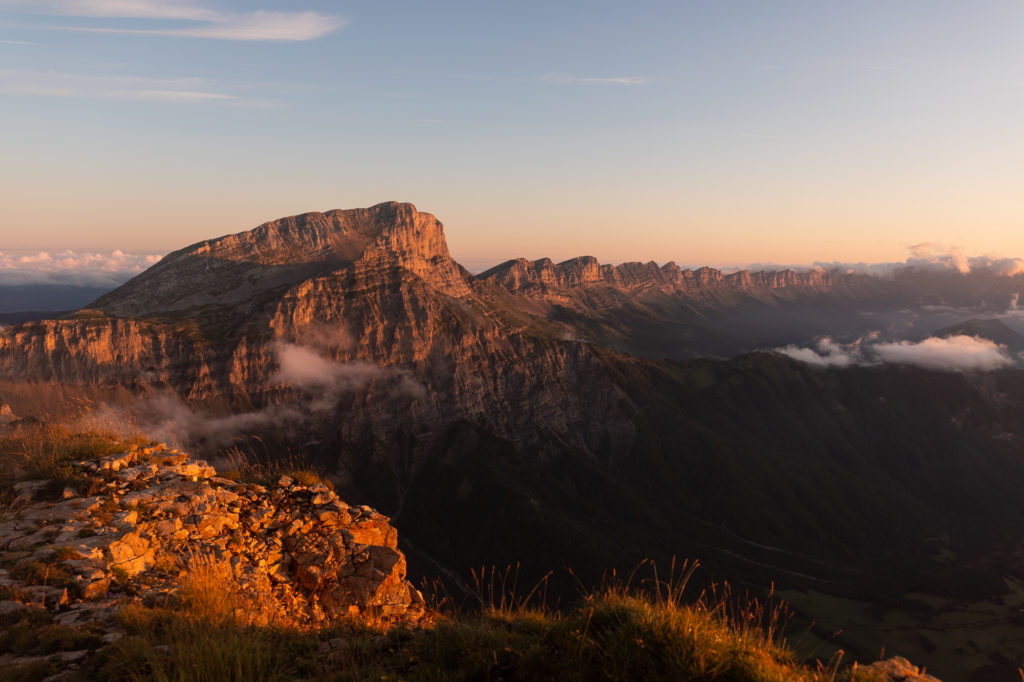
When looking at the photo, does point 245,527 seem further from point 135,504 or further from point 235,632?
point 235,632

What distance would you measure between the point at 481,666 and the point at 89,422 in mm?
18786

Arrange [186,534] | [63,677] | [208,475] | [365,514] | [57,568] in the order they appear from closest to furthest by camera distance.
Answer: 1. [63,677]
2. [57,568]
3. [186,534]
4. [208,475]
5. [365,514]

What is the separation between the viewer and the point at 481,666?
7.77 metres

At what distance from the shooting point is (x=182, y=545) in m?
12.3

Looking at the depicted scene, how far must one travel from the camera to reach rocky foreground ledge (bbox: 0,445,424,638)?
32.6ft

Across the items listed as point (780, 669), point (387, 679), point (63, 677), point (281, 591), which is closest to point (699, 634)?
point (780, 669)

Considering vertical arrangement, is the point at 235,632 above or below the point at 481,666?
above

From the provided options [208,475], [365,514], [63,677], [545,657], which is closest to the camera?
[63,677]

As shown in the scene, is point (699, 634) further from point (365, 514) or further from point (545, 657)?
point (365, 514)

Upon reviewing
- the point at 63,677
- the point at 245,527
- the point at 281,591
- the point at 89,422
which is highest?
the point at 89,422

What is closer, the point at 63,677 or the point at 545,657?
the point at 63,677

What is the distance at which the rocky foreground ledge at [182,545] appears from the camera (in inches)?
391

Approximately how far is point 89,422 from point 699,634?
21.9m

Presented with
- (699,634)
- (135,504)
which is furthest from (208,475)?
(699,634)
